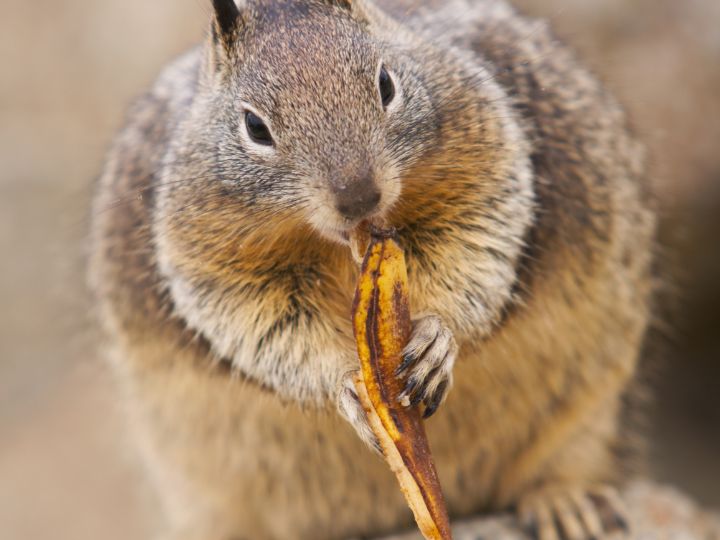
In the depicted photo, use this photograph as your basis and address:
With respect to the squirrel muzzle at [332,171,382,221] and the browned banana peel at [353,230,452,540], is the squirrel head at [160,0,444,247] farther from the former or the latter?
the browned banana peel at [353,230,452,540]

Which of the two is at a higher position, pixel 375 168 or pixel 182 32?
pixel 182 32

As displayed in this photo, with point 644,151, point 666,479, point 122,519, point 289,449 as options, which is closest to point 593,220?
point 644,151

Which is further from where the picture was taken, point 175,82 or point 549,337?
point 175,82

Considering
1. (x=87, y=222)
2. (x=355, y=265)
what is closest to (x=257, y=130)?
(x=355, y=265)

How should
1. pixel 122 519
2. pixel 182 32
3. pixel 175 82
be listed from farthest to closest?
pixel 182 32 → pixel 122 519 → pixel 175 82

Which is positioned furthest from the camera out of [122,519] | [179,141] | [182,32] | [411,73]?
[182,32]

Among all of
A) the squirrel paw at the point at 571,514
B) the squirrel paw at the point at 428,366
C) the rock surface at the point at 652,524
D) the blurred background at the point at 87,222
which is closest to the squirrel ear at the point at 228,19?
the squirrel paw at the point at 428,366

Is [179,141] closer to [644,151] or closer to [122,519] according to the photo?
[644,151]
